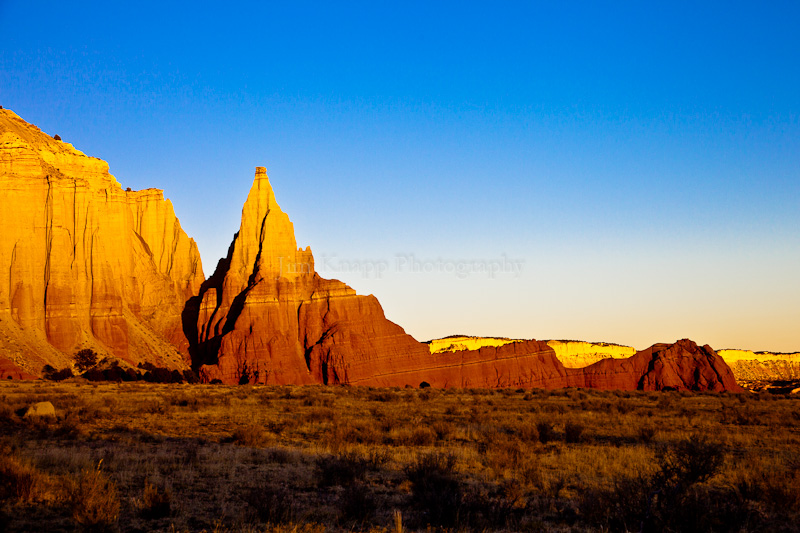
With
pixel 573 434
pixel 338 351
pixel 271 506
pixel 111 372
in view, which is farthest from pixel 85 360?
pixel 271 506

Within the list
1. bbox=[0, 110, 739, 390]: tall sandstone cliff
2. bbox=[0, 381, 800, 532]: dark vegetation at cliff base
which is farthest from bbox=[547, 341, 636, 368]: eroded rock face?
bbox=[0, 381, 800, 532]: dark vegetation at cliff base

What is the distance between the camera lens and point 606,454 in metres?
17.7

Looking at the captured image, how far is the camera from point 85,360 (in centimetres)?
6612

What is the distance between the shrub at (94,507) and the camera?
9695mm

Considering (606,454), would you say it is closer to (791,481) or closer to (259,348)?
(791,481)

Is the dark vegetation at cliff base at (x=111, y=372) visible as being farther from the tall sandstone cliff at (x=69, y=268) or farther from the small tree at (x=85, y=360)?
the tall sandstone cliff at (x=69, y=268)

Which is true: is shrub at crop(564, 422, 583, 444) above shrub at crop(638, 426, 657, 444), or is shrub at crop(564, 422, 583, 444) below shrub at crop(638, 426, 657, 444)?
above

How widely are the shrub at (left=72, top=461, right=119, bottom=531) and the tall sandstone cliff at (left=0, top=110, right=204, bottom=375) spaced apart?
182 ft

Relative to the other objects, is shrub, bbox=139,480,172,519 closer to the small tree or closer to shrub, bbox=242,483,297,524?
shrub, bbox=242,483,297,524

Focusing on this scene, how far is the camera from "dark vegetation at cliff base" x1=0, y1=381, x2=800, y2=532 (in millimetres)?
10367

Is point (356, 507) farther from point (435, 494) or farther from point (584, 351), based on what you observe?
point (584, 351)

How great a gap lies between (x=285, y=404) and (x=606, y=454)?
19333 mm

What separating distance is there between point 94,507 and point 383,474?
21.5 feet

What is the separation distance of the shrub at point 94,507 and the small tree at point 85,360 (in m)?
60.9
